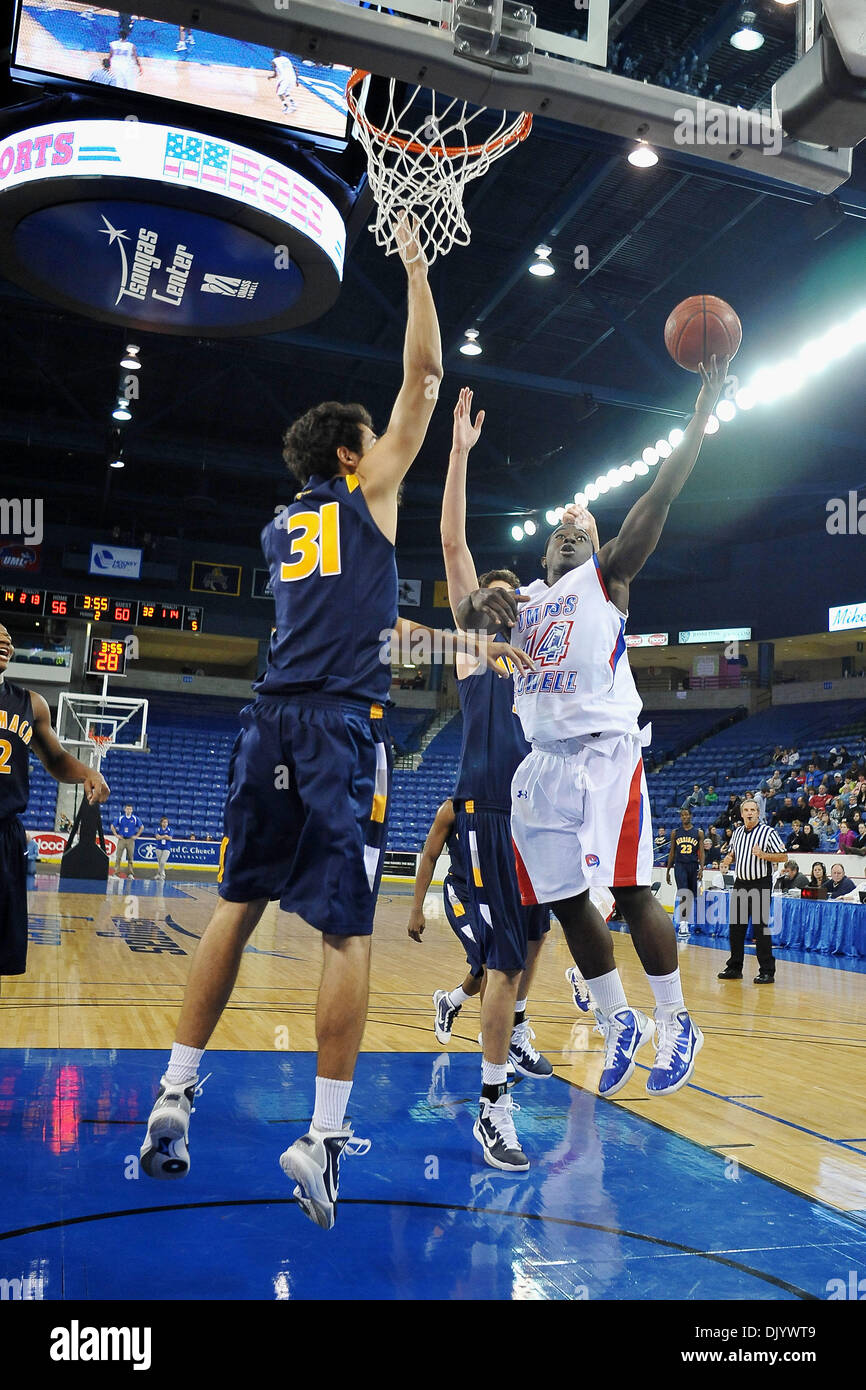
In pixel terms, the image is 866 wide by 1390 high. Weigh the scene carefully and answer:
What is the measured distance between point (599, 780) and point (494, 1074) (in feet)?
3.74

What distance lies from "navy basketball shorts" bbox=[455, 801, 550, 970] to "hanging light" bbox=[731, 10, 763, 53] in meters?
8.45

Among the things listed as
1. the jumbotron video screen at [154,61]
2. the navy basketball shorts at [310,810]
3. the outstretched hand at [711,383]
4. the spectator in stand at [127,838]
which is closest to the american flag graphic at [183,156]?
the jumbotron video screen at [154,61]

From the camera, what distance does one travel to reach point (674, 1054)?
346 centimetres

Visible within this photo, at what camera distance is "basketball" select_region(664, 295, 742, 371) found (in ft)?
14.3

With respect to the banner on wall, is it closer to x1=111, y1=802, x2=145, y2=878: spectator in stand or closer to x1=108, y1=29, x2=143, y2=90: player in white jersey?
x1=111, y1=802, x2=145, y2=878: spectator in stand

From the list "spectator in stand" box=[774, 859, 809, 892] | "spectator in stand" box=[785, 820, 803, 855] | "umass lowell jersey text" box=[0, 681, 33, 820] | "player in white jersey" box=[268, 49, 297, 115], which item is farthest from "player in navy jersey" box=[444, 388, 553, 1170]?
"spectator in stand" box=[785, 820, 803, 855]

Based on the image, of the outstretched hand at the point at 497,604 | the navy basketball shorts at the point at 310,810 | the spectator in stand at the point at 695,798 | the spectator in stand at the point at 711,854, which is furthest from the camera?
the spectator in stand at the point at 695,798

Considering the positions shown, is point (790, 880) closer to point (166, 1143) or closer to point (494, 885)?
point (494, 885)

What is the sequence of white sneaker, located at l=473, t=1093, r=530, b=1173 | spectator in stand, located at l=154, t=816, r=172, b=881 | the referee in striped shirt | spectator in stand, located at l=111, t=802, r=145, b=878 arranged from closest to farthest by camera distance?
1. white sneaker, located at l=473, t=1093, r=530, b=1173
2. the referee in striped shirt
3. spectator in stand, located at l=111, t=802, r=145, b=878
4. spectator in stand, located at l=154, t=816, r=172, b=881

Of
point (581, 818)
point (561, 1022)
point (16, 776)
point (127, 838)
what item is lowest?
point (561, 1022)

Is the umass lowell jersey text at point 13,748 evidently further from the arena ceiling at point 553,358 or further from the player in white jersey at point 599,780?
the arena ceiling at point 553,358

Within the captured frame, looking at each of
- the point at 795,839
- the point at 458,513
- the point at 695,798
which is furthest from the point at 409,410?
the point at 695,798

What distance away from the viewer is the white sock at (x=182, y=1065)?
2656 mm

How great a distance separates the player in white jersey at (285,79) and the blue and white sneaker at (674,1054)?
25.1 feet
